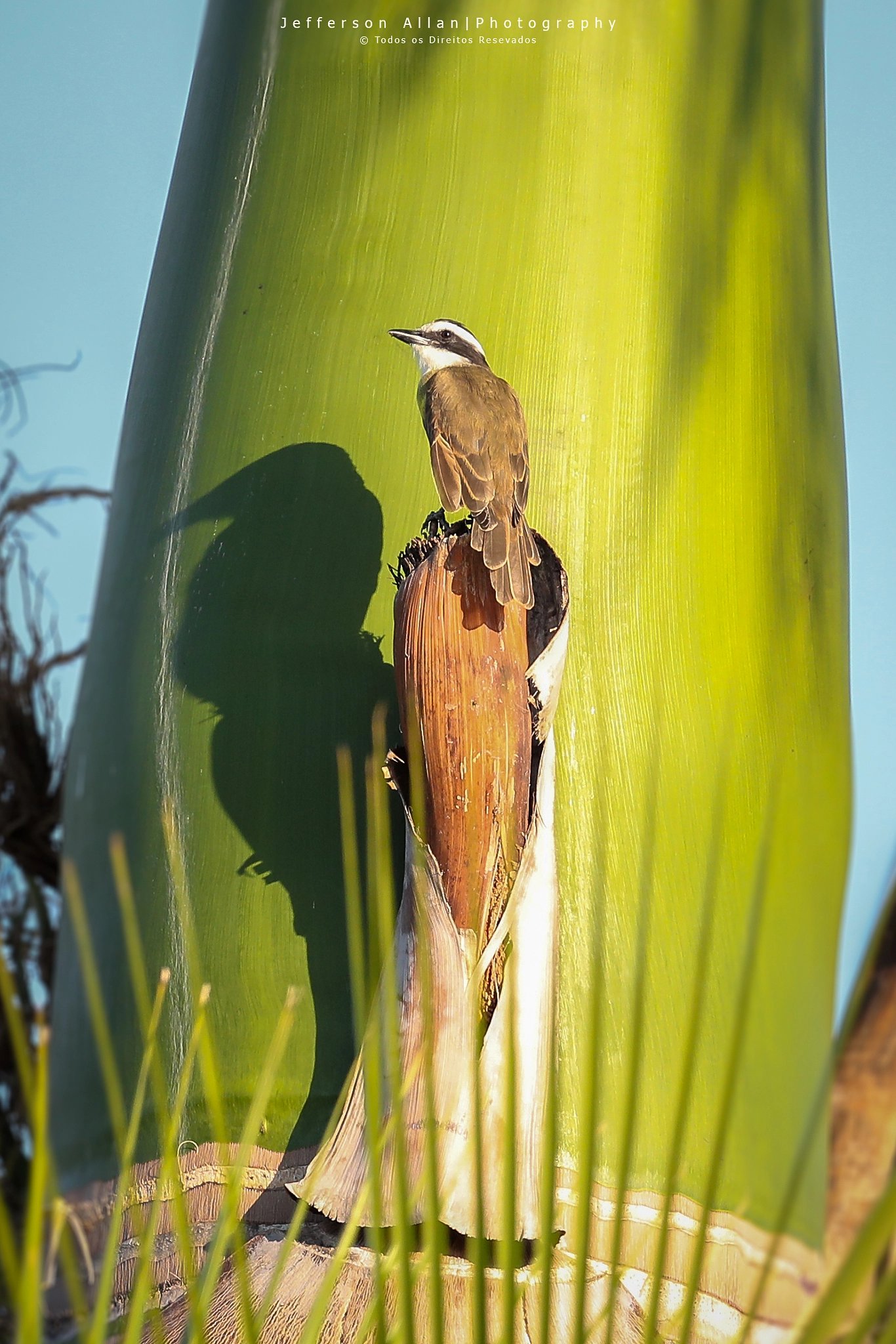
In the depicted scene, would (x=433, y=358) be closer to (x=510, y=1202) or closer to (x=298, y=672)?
Answer: (x=298, y=672)

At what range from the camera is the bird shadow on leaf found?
0.94 meters

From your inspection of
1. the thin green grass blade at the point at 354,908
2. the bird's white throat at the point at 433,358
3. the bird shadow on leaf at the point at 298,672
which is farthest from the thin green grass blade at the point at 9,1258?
the bird's white throat at the point at 433,358

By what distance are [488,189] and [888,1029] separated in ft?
2.82

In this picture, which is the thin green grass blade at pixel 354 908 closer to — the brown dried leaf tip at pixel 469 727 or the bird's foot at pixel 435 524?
the brown dried leaf tip at pixel 469 727

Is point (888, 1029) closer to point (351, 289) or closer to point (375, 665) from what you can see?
point (375, 665)

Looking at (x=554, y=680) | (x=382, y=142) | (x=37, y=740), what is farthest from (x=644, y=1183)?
(x=37, y=740)

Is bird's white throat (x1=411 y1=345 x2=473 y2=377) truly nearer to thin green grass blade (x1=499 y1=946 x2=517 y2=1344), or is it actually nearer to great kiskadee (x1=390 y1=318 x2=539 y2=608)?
great kiskadee (x1=390 y1=318 x2=539 y2=608)

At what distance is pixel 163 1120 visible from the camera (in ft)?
1.14

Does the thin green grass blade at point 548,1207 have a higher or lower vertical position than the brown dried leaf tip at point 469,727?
lower

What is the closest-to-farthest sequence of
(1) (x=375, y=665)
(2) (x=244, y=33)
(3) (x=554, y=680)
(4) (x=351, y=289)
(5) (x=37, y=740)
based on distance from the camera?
(3) (x=554, y=680) < (1) (x=375, y=665) < (4) (x=351, y=289) < (2) (x=244, y=33) < (5) (x=37, y=740)

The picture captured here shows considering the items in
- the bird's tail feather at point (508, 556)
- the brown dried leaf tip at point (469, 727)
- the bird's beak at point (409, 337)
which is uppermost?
the bird's beak at point (409, 337)

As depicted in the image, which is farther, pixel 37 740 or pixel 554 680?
pixel 37 740

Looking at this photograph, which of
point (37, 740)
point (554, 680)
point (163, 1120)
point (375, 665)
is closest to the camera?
point (163, 1120)

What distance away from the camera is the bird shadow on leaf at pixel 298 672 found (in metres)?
0.94
